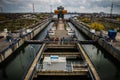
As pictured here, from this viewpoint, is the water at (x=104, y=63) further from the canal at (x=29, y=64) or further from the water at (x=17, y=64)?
the water at (x=17, y=64)

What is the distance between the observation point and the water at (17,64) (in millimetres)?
22033

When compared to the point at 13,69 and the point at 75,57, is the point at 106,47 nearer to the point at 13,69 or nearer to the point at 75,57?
the point at 75,57

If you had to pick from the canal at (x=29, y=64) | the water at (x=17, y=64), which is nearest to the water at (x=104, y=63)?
the canal at (x=29, y=64)

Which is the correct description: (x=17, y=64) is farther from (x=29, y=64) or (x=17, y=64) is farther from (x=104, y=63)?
(x=104, y=63)

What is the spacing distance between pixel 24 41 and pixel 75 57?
1815cm

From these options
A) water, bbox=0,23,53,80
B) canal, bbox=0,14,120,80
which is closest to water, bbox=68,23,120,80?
canal, bbox=0,14,120,80

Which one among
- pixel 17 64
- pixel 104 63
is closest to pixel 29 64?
pixel 17 64

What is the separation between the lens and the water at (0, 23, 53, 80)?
22033 millimetres

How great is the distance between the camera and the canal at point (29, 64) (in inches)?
867

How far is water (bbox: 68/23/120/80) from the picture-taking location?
72.4 ft

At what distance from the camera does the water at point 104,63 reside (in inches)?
869

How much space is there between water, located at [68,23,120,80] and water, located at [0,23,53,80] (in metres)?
14.0

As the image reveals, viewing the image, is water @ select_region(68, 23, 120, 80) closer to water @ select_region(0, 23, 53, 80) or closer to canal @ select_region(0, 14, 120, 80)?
canal @ select_region(0, 14, 120, 80)

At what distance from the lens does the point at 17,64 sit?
26.5 meters
